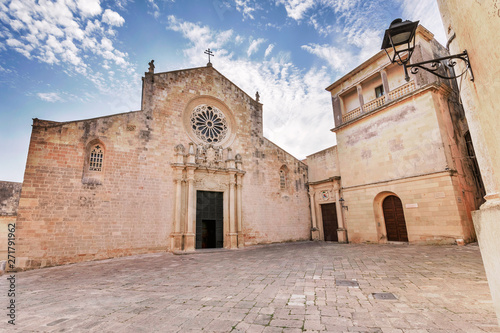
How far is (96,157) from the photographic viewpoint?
1152cm

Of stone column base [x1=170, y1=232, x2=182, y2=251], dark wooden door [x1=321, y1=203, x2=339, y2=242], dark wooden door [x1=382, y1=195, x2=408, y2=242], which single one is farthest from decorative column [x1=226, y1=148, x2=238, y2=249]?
dark wooden door [x1=382, y1=195, x2=408, y2=242]

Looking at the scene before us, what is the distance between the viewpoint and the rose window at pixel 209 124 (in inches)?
589

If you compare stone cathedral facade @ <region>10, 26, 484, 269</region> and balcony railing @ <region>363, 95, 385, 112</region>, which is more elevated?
balcony railing @ <region>363, 95, 385, 112</region>

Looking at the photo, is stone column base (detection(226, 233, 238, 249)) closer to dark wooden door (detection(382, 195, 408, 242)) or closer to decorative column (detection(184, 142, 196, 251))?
decorative column (detection(184, 142, 196, 251))

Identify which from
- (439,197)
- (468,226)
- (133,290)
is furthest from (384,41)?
(468,226)

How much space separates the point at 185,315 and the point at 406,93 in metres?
14.0

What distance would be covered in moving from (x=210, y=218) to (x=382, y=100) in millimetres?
12036

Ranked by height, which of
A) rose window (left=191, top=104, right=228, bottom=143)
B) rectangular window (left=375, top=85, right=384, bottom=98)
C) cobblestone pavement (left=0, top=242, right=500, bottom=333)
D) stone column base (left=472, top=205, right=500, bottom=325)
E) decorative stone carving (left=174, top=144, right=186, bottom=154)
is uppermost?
rectangular window (left=375, top=85, right=384, bottom=98)

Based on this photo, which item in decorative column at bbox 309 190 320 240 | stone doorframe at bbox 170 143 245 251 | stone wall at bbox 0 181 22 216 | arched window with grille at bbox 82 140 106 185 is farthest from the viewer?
stone wall at bbox 0 181 22 216

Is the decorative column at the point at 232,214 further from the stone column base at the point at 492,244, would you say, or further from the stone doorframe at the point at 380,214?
the stone column base at the point at 492,244

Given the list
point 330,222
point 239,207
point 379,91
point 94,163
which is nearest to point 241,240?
point 239,207

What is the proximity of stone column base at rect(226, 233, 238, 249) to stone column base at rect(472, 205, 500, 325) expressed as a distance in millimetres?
12393

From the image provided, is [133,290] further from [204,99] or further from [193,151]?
[204,99]

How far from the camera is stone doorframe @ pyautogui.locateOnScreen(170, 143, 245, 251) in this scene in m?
12.6
